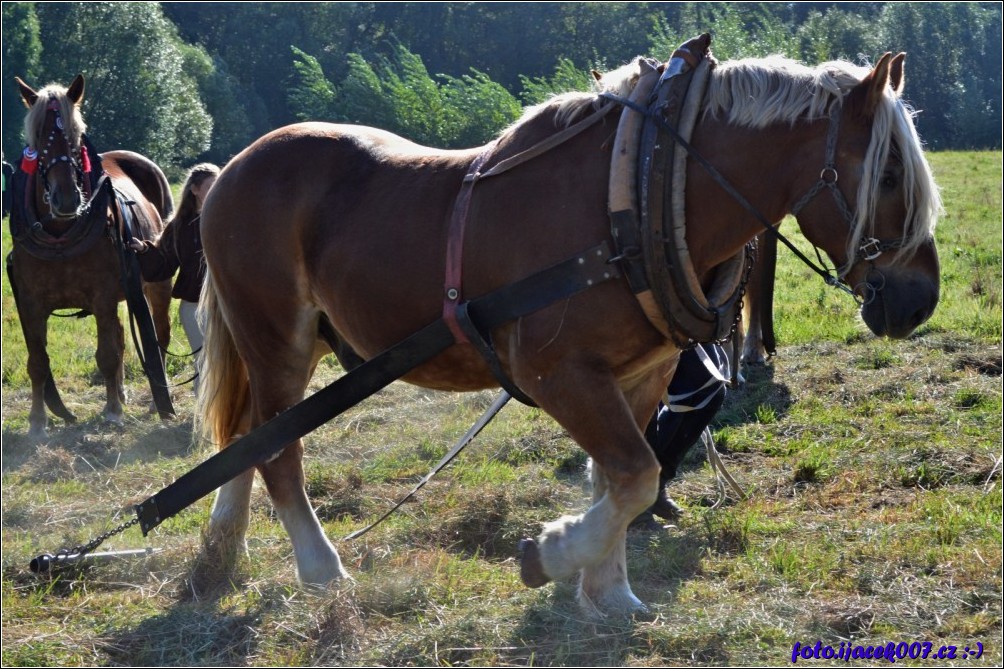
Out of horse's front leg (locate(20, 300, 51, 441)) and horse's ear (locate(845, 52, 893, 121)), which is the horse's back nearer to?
horse's ear (locate(845, 52, 893, 121))

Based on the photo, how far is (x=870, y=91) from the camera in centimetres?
302

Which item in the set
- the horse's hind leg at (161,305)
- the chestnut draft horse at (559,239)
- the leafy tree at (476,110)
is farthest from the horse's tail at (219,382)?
the leafy tree at (476,110)

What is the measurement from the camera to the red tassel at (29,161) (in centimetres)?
694

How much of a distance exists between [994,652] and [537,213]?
6.32 feet

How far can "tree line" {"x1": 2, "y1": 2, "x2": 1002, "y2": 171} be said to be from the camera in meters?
13.4

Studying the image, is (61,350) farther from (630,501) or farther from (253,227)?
(630,501)

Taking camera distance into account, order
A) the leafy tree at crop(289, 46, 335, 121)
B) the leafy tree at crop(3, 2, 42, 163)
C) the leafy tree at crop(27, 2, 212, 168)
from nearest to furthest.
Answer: the leafy tree at crop(289, 46, 335, 121)
the leafy tree at crop(3, 2, 42, 163)
the leafy tree at crop(27, 2, 212, 168)

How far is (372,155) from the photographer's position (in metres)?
3.98

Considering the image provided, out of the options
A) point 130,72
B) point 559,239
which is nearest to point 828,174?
point 559,239

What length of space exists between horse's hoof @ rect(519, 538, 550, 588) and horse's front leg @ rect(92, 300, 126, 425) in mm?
4925

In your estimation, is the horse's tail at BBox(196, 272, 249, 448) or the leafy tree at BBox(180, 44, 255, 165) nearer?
the horse's tail at BBox(196, 272, 249, 448)

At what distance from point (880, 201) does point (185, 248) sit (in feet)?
16.3

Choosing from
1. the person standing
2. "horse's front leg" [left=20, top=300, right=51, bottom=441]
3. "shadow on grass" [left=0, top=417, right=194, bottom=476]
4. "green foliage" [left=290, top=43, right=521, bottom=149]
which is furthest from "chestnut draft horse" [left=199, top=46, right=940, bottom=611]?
"green foliage" [left=290, top=43, right=521, bottom=149]

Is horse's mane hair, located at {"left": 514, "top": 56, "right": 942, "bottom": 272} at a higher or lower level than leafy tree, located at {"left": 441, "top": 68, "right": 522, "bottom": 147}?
lower
